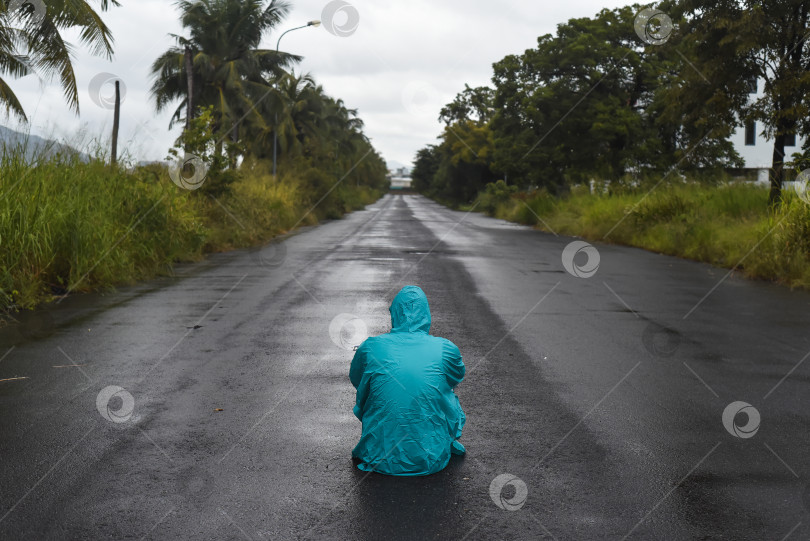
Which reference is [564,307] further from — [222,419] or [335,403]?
[222,419]

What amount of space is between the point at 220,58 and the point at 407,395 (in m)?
36.5

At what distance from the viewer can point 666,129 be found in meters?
35.2

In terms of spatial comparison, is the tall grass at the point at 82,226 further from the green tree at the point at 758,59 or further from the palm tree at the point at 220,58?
the palm tree at the point at 220,58

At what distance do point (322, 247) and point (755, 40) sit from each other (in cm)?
1160

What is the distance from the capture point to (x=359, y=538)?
3.30 m

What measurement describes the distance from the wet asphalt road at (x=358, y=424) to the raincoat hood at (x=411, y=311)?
78 cm

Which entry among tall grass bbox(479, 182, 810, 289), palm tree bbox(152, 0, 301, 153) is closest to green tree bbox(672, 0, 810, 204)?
tall grass bbox(479, 182, 810, 289)

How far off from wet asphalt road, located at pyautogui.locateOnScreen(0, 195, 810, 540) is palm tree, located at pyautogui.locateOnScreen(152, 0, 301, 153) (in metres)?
28.5

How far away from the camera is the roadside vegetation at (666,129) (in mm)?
17156

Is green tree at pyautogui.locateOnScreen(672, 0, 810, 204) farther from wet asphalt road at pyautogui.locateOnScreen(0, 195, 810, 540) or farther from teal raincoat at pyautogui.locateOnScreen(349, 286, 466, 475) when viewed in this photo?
teal raincoat at pyautogui.locateOnScreen(349, 286, 466, 475)

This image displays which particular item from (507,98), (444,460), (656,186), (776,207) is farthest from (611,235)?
(444,460)

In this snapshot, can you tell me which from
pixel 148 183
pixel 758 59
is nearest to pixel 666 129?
pixel 758 59

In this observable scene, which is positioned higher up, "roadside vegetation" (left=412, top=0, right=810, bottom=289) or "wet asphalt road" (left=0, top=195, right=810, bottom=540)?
"roadside vegetation" (left=412, top=0, right=810, bottom=289)

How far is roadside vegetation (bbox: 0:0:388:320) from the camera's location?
1055cm
